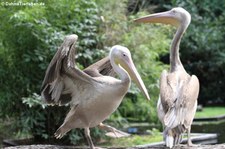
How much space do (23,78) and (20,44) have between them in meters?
0.61

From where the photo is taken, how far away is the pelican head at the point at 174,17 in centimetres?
537

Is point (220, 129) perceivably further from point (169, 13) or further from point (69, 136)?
point (169, 13)

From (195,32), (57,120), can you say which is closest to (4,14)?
(57,120)

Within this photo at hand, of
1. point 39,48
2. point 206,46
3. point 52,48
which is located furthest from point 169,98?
point 206,46

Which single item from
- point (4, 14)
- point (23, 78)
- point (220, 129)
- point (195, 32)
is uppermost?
point (4, 14)

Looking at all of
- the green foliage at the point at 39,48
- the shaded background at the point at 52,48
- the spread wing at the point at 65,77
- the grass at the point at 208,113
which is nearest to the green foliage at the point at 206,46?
the grass at the point at 208,113

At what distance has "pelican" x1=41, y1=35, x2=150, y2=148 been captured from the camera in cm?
448

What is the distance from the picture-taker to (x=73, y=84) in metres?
4.73

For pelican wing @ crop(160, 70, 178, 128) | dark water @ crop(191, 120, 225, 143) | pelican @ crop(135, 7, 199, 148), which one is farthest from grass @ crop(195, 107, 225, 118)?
pelican wing @ crop(160, 70, 178, 128)

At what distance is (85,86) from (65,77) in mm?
215

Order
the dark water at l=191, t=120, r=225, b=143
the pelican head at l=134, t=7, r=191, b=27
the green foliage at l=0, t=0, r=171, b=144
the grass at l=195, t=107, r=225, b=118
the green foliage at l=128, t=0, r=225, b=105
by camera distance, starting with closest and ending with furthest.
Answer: the pelican head at l=134, t=7, r=191, b=27
the green foliage at l=0, t=0, r=171, b=144
the dark water at l=191, t=120, r=225, b=143
the grass at l=195, t=107, r=225, b=118
the green foliage at l=128, t=0, r=225, b=105

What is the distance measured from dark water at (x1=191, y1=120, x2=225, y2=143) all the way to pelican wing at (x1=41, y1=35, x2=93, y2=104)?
5952mm

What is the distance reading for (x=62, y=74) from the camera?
4680 mm

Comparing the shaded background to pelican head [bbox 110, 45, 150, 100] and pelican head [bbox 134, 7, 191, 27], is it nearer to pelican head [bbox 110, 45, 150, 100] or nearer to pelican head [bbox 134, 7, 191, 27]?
pelican head [bbox 134, 7, 191, 27]
